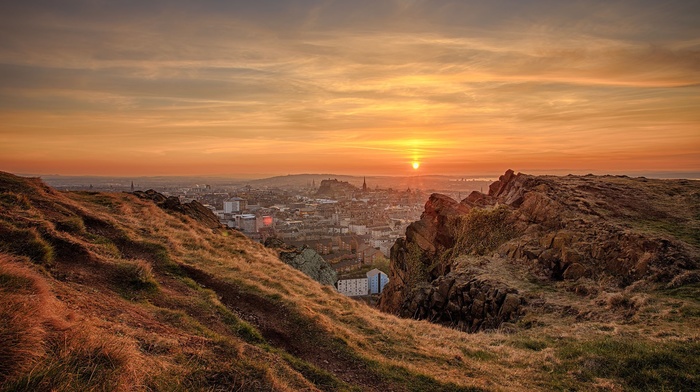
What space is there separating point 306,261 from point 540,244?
75.3 feet

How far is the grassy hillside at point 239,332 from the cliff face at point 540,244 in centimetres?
178

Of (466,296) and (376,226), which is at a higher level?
(466,296)

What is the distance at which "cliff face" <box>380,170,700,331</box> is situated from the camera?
55.3ft

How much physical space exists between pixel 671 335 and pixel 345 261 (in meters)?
71.8

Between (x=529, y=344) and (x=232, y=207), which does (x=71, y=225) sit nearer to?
(x=529, y=344)

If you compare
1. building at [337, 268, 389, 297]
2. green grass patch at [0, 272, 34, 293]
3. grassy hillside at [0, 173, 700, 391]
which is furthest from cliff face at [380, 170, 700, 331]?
building at [337, 268, 389, 297]

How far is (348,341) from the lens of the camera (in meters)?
10.6

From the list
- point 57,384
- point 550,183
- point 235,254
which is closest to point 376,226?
point 550,183

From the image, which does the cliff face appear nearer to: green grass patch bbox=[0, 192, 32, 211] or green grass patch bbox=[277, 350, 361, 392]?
green grass patch bbox=[277, 350, 361, 392]

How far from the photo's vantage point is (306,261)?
Answer: 1496 inches

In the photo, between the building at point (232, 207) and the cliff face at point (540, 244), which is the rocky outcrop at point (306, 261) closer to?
the cliff face at point (540, 244)

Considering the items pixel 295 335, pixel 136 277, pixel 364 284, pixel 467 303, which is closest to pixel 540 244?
pixel 467 303

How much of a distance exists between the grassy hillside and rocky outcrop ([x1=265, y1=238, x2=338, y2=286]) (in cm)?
1781

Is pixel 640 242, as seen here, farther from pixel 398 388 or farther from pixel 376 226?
pixel 376 226
